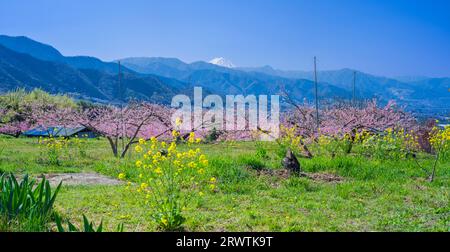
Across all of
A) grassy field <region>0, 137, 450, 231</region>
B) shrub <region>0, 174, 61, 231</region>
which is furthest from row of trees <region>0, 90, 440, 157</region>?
shrub <region>0, 174, 61, 231</region>

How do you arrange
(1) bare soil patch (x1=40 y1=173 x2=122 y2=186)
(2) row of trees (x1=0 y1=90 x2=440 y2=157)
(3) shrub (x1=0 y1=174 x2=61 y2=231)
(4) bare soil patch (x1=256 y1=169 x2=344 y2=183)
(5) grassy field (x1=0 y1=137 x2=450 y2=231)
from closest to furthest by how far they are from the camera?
(3) shrub (x1=0 y1=174 x2=61 y2=231), (5) grassy field (x1=0 y1=137 x2=450 y2=231), (1) bare soil patch (x1=40 y1=173 x2=122 y2=186), (4) bare soil patch (x1=256 y1=169 x2=344 y2=183), (2) row of trees (x1=0 y1=90 x2=440 y2=157)

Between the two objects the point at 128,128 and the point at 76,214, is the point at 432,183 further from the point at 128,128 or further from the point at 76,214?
the point at 128,128

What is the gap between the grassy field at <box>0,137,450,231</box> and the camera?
5289 mm

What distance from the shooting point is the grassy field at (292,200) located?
17.4 feet

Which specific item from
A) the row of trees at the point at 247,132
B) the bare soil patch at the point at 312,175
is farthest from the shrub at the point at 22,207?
the row of trees at the point at 247,132

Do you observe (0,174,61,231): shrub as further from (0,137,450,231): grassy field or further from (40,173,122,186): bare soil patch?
(40,173,122,186): bare soil patch

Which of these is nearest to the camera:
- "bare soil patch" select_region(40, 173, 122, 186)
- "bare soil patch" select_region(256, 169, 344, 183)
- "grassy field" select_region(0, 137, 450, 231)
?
"grassy field" select_region(0, 137, 450, 231)

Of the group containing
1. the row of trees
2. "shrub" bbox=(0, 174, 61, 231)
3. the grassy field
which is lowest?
the grassy field

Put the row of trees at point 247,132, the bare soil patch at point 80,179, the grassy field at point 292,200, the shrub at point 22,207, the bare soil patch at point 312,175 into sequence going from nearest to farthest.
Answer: the shrub at point 22,207 → the grassy field at point 292,200 → the bare soil patch at point 80,179 → the bare soil patch at point 312,175 → the row of trees at point 247,132

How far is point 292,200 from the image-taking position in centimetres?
680

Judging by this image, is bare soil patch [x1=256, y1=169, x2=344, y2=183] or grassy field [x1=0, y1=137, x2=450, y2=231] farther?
bare soil patch [x1=256, y1=169, x2=344, y2=183]

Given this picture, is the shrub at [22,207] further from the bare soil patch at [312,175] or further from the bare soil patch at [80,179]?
the bare soil patch at [312,175]

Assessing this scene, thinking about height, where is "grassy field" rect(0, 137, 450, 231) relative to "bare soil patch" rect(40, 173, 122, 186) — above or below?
above

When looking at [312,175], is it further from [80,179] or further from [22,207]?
[22,207]
